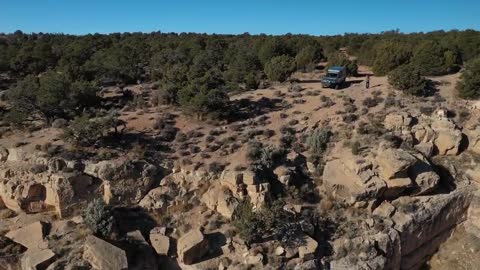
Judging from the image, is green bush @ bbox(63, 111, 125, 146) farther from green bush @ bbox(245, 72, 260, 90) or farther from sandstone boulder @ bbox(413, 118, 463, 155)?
sandstone boulder @ bbox(413, 118, 463, 155)

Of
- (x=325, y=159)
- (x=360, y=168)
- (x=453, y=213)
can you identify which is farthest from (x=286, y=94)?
(x=453, y=213)

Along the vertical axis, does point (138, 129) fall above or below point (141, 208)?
above

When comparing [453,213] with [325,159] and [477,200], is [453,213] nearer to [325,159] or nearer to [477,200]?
[477,200]

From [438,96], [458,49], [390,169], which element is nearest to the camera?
[390,169]

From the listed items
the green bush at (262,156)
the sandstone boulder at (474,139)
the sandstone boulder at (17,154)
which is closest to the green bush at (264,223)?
the green bush at (262,156)

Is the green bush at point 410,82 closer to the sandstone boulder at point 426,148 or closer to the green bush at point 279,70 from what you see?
the sandstone boulder at point 426,148

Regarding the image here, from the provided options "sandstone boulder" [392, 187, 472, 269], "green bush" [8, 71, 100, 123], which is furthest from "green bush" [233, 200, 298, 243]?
"green bush" [8, 71, 100, 123]

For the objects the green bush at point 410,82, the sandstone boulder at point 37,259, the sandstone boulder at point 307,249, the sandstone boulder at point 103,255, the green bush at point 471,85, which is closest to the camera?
the sandstone boulder at point 103,255
